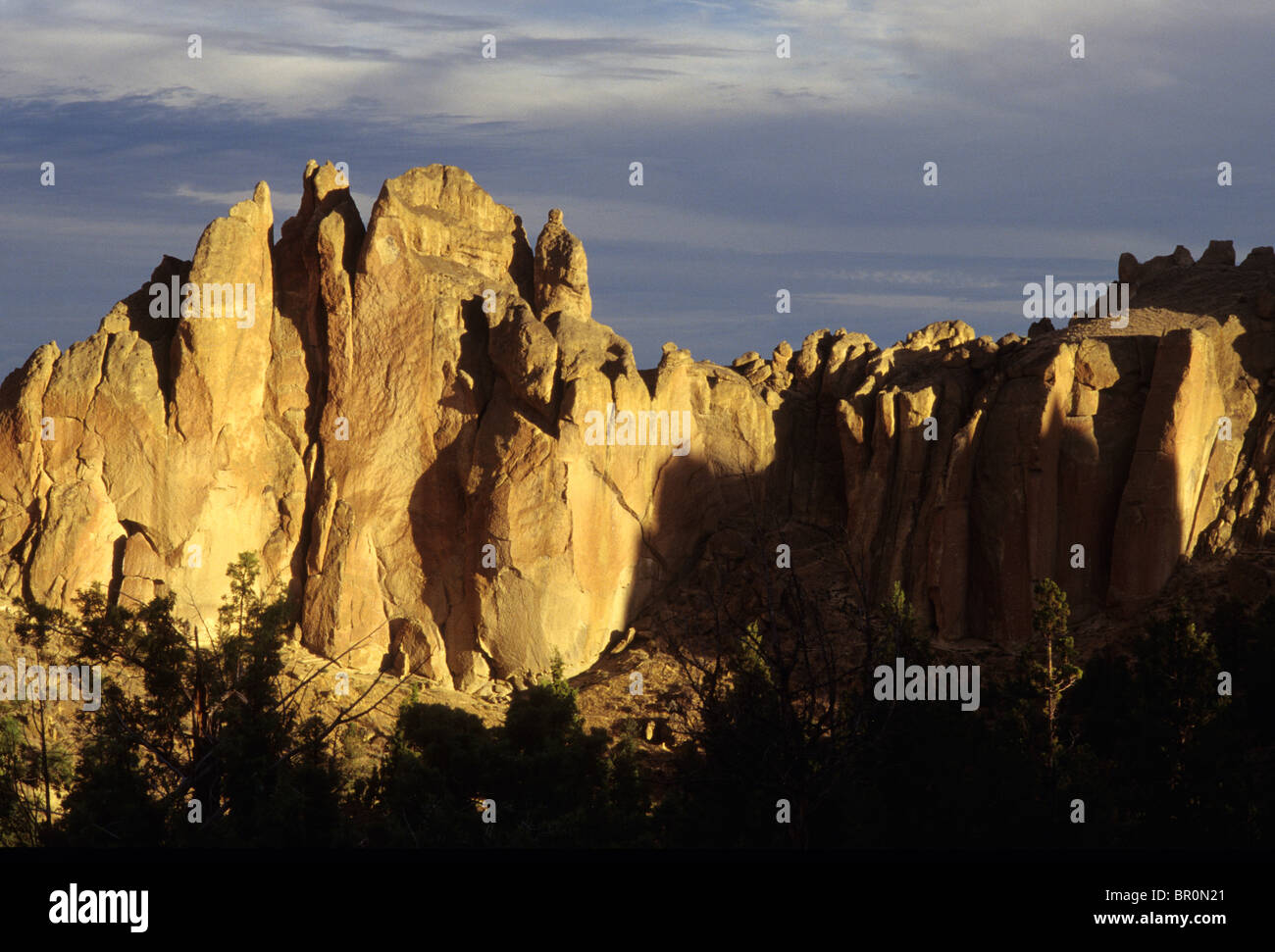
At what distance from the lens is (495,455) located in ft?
177

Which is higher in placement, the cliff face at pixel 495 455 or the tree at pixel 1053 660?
the cliff face at pixel 495 455

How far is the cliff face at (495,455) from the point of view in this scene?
52688 mm

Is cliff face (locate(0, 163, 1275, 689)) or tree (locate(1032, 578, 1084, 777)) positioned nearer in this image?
tree (locate(1032, 578, 1084, 777))

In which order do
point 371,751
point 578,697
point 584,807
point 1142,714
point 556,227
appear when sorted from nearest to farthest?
1. point 584,807
2. point 1142,714
3. point 371,751
4. point 578,697
5. point 556,227

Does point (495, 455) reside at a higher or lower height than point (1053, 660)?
higher

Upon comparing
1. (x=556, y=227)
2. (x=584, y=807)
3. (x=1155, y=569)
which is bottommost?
(x=584, y=807)

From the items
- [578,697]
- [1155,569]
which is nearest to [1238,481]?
[1155,569]

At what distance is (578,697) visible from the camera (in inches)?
1998

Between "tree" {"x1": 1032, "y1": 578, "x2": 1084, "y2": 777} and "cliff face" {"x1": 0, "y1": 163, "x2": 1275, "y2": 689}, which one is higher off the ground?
"cliff face" {"x1": 0, "y1": 163, "x2": 1275, "y2": 689}

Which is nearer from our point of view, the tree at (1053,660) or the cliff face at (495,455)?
the tree at (1053,660)

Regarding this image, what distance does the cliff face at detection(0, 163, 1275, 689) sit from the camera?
5269cm

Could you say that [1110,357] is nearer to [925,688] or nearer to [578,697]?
[925,688]

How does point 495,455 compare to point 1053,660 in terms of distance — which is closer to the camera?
point 1053,660

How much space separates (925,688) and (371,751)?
53.1 feet
